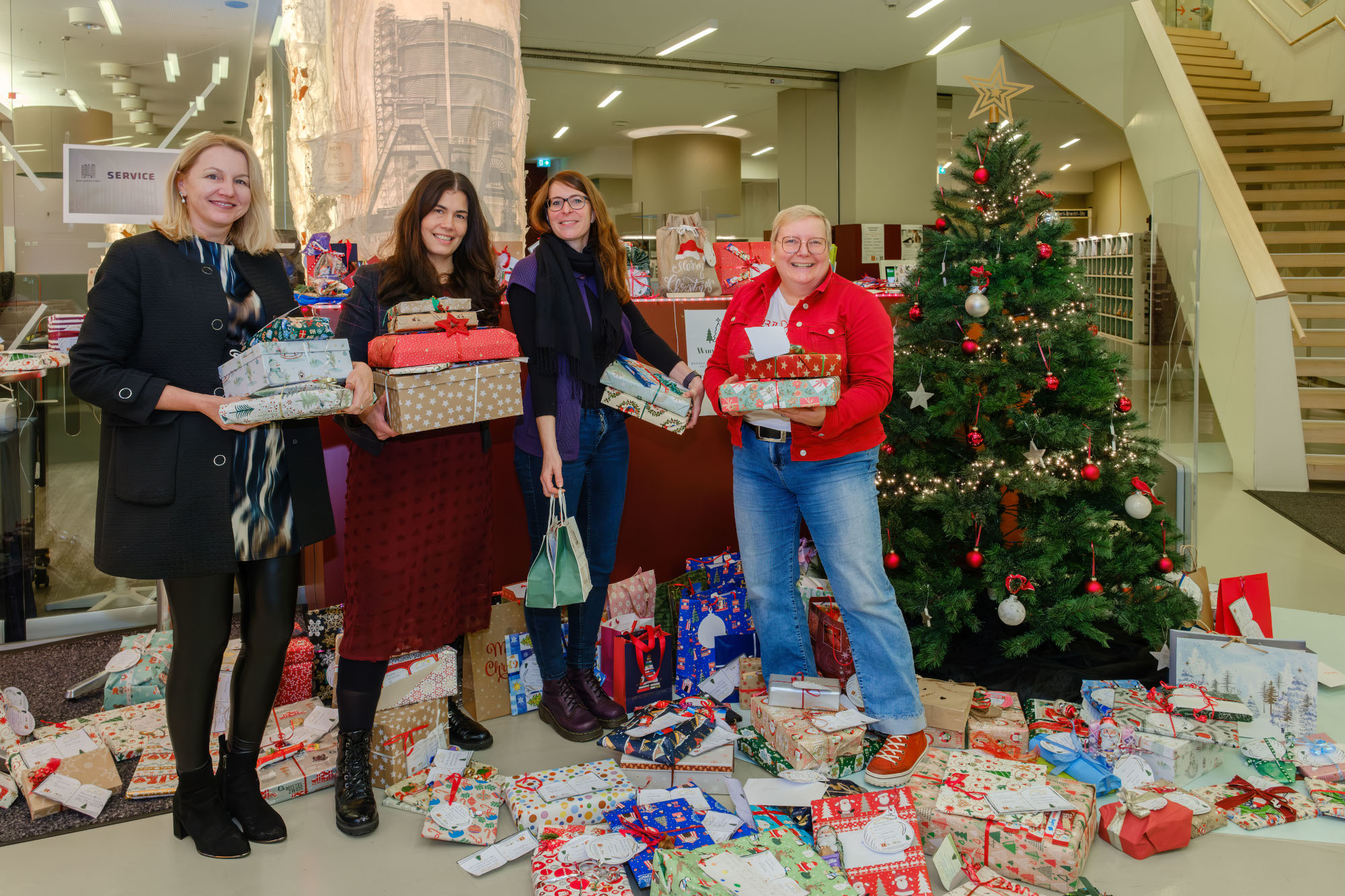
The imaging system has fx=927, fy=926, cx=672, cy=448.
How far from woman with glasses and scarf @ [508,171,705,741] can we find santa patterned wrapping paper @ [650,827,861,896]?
838 millimetres

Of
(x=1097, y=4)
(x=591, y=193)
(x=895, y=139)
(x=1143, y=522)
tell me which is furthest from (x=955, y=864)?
(x=895, y=139)

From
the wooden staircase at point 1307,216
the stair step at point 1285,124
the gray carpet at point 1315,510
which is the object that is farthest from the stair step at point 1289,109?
the gray carpet at point 1315,510

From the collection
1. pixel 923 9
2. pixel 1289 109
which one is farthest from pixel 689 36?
pixel 1289 109

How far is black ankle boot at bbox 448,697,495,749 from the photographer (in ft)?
9.07

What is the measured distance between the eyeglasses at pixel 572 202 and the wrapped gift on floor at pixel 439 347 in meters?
0.40

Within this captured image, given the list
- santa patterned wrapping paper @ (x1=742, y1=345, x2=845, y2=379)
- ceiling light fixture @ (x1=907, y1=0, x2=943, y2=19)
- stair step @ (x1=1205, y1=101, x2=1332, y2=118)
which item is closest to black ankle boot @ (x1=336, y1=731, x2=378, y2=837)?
santa patterned wrapping paper @ (x1=742, y1=345, x2=845, y2=379)

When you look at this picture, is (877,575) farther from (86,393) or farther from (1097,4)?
(1097,4)

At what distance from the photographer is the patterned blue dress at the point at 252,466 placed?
205cm

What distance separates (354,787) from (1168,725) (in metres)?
2.22

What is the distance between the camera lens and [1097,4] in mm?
7777

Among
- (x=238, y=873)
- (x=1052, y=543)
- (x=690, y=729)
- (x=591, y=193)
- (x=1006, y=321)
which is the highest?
(x=591, y=193)

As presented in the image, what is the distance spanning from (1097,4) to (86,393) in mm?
8392

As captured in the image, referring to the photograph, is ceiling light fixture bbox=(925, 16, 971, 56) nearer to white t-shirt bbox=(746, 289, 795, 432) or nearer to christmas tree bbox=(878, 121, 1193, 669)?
christmas tree bbox=(878, 121, 1193, 669)

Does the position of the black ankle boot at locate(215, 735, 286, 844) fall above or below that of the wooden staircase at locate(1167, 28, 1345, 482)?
below
